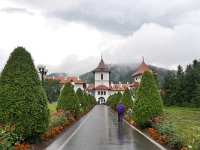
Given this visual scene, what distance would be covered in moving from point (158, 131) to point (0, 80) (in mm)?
7432

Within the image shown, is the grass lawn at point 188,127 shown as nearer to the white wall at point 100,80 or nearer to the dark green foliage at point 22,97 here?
the dark green foliage at point 22,97

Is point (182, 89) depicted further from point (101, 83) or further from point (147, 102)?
point (147, 102)

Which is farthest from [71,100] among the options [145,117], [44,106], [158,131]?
[44,106]

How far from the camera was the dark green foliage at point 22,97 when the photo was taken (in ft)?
43.1

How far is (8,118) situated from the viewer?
42.9ft

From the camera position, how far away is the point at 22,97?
1346 centimetres

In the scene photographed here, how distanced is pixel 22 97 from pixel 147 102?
9.39m

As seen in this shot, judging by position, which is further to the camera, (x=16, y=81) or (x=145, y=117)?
(x=145, y=117)

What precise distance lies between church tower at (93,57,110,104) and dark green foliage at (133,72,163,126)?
366ft

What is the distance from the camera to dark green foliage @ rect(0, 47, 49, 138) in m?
13.1

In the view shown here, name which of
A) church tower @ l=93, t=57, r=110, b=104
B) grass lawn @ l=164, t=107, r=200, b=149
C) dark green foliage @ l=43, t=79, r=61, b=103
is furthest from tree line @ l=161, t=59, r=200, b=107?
church tower @ l=93, t=57, r=110, b=104

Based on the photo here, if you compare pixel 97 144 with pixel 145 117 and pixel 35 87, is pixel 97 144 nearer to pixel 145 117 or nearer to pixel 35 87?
pixel 35 87

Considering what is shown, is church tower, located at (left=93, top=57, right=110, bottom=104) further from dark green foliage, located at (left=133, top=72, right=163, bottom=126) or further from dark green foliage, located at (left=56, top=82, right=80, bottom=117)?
dark green foliage, located at (left=133, top=72, right=163, bottom=126)

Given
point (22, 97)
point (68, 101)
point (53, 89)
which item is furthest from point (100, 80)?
point (22, 97)
